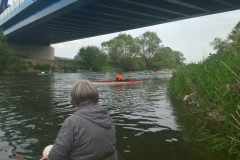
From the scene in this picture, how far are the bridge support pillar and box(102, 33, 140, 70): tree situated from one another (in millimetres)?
16085

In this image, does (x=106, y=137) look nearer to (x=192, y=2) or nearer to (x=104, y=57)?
(x=192, y=2)

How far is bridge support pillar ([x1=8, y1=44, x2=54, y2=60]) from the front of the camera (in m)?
54.7

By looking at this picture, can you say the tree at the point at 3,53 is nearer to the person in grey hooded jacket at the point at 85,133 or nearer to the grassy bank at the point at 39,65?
the grassy bank at the point at 39,65

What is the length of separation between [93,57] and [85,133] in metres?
61.2

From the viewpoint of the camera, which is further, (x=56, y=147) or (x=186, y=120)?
(x=186, y=120)

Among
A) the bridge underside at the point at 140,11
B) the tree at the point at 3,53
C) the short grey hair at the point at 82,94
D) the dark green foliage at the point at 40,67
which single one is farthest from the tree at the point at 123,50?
the short grey hair at the point at 82,94

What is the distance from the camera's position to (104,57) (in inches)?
2537

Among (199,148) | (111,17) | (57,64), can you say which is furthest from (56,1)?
(57,64)

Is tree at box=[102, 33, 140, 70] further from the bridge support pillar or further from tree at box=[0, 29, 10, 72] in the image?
tree at box=[0, 29, 10, 72]

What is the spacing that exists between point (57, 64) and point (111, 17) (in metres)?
33.9

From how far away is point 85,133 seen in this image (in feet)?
7.70

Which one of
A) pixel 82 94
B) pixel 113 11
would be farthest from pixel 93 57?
pixel 82 94

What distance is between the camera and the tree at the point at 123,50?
6659cm

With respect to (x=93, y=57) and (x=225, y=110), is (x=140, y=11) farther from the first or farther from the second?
(x=93, y=57)
